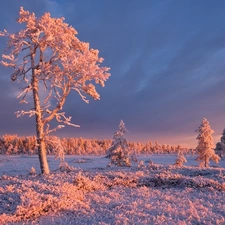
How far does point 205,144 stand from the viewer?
49.6 m

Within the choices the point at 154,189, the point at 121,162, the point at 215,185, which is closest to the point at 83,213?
the point at 154,189

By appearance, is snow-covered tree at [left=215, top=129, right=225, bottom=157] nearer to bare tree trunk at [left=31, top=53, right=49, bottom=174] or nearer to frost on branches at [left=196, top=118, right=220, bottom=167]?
frost on branches at [left=196, top=118, right=220, bottom=167]

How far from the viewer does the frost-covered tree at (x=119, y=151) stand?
1537 inches

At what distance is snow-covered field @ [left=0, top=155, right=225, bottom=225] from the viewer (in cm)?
966

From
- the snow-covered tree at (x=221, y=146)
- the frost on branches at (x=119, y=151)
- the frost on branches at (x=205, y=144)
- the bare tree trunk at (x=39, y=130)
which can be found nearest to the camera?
the bare tree trunk at (x=39, y=130)

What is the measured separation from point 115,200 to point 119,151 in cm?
2722

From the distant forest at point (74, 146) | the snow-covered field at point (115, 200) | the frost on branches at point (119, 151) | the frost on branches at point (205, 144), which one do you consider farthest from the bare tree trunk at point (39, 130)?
the distant forest at point (74, 146)

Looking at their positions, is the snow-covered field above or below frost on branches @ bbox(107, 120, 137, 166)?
below

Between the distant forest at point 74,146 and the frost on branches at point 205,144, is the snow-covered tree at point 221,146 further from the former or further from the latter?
the frost on branches at point 205,144

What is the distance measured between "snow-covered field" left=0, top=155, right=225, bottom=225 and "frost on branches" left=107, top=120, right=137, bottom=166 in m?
23.0

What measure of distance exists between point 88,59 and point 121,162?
69.5 ft

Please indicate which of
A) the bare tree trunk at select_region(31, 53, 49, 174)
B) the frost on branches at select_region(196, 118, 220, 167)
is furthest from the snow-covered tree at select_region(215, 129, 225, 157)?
the bare tree trunk at select_region(31, 53, 49, 174)

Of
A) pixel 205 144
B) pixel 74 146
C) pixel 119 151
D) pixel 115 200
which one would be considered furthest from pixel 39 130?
pixel 74 146

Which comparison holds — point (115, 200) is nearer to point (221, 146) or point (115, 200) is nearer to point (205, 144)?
point (205, 144)
